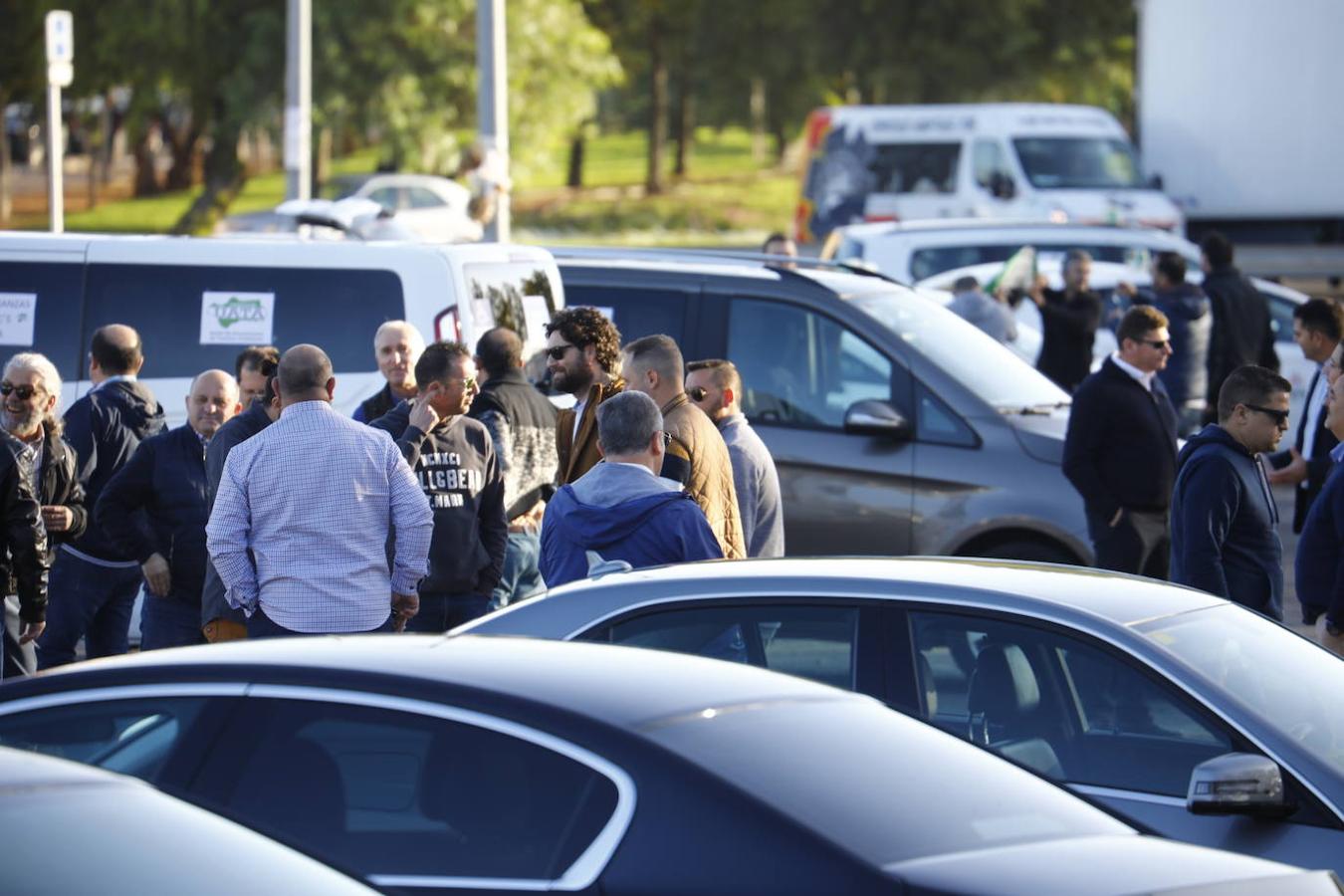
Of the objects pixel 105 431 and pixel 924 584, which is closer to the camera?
pixel 924 584

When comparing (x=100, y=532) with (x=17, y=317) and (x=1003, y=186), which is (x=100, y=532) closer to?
(x=17, y=317)

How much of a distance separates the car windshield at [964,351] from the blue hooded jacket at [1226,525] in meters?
2.92

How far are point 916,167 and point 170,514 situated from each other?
20818mm

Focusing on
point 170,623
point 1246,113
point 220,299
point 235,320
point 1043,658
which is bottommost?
point 170,623

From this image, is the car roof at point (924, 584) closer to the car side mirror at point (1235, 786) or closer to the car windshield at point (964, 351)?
the car side mirror at point (1235, 786)

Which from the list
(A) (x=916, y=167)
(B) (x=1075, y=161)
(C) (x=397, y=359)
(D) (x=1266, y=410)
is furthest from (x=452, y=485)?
(A) (x=916, y=167)

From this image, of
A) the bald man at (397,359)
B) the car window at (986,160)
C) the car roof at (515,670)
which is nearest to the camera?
the car roof at (515,670)

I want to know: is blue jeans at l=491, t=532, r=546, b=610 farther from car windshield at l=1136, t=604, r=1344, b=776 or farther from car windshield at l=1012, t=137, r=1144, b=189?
car windshield at l=1012, t=137, r=1144, b=189

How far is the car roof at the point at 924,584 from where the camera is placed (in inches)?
192

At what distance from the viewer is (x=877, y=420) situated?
9.77 meters

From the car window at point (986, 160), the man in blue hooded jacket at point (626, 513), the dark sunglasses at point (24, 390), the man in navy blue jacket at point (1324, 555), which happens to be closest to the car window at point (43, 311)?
the dark sunglasses at point (24, 390)

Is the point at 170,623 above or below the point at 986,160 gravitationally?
below

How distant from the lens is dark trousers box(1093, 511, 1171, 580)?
888 cm

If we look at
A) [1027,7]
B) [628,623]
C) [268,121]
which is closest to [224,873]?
[628,623]
